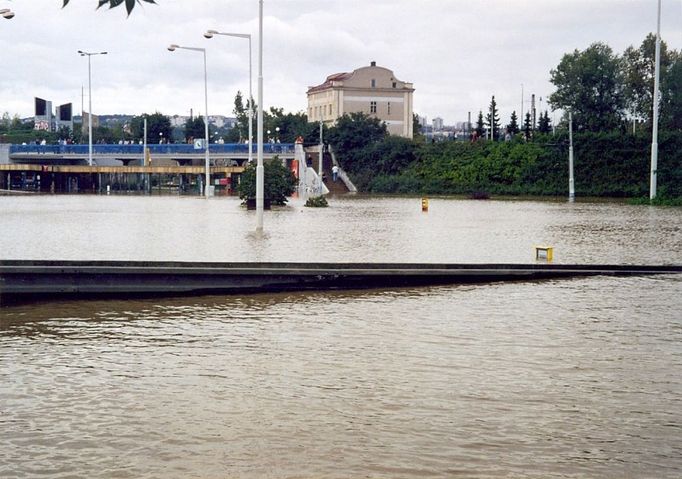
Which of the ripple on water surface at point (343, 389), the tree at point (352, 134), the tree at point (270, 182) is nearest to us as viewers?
the ripple on water surface at point (343, 389)

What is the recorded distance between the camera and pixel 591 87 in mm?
87312

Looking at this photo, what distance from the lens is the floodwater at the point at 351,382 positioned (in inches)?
299

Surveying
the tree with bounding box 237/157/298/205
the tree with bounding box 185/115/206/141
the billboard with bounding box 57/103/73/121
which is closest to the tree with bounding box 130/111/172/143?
the tree with bounding box 185/115/206/141

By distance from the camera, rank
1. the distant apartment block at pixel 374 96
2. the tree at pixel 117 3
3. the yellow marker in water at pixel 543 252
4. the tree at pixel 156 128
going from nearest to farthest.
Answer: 1. the tree at pixel 117 3
2. the yellow marker in water at pixel 543 252
3. the distant apartment block at pixel 374 96
4. the tree at pixel 156 128

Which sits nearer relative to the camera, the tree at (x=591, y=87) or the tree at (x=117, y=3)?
the tree at (x=117, y=3)

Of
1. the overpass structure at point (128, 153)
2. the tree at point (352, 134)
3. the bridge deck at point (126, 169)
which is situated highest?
the tree at point (352, 134)

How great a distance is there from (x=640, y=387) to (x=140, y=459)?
5.13 metres

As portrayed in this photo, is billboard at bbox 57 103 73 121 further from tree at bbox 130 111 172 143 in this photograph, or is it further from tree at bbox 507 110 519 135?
tree at bbox 507 110 519 135

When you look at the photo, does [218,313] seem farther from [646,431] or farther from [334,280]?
[646,431]

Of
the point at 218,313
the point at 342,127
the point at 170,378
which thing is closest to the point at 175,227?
the point at 218,313

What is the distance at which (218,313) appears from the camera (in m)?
14.6

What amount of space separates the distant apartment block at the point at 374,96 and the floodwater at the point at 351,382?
10138cm

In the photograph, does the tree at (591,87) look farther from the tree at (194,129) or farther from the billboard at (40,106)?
the billboard at (40,106)

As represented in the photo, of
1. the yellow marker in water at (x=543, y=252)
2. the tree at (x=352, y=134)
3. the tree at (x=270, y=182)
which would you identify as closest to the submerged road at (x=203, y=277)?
the yellow marker in water at (x=543, y=252)
